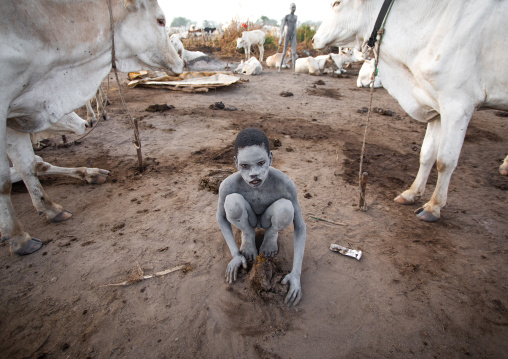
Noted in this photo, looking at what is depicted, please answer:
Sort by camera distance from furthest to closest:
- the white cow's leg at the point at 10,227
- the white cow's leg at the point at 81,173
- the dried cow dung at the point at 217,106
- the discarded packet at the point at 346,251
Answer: the dried cow dung at the point at 217,106 → the white cow's leg at the point at 81,173 → the discarded packet at the point at 346,251 → the white cow's leg at the point at 10,227

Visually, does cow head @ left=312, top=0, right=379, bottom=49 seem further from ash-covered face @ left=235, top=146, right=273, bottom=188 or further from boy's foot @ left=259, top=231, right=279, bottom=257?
boy's foot @ left=259, top=231, right=279, bottom=257

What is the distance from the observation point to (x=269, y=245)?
2.21 m

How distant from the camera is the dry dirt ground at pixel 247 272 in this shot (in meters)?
1.67

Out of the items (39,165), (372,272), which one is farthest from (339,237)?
(39,165)

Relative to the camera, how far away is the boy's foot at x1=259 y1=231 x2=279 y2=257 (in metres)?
A: 2.20

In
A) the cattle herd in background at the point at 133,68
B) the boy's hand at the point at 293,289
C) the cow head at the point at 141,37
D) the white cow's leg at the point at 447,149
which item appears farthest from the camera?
the cow head at the point at 141,37

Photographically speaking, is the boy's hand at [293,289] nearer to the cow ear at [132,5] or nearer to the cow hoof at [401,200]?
the cow hoof at [401,200]

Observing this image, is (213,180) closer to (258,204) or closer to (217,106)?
(258,204)

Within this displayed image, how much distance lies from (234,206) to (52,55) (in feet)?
5.68

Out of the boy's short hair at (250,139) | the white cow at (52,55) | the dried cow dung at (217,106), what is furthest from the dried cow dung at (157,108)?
the boy's short hair at (250,139)

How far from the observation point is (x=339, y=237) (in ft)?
8.17

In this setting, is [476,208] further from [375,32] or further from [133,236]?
[133,236]

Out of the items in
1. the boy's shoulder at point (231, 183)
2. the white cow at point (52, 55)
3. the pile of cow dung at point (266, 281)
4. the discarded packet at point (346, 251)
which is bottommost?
the discarded packet at point (346, 251)

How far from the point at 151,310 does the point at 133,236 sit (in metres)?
0.84
